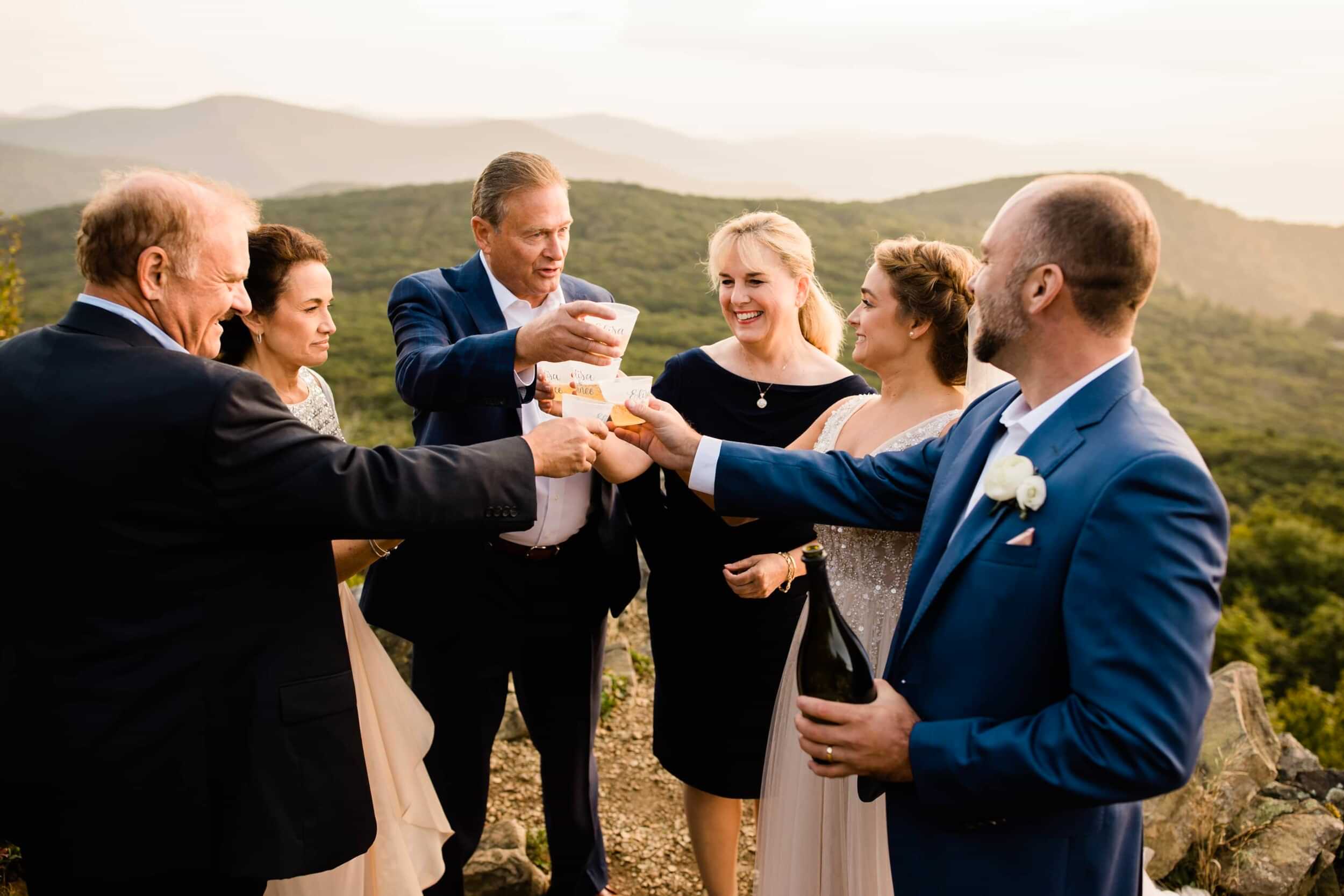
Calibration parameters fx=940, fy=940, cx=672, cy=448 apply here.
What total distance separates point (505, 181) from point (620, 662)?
4.31m

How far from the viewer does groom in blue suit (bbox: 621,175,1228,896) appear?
1766mm

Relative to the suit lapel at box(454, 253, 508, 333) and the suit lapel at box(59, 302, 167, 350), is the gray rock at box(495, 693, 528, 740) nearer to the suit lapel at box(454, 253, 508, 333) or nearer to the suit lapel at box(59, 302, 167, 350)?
the suit lapel at box(454, 253, 508, 333)

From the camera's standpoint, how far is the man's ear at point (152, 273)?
2354mm

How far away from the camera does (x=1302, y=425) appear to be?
40.8 metres

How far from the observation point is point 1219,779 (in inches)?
188

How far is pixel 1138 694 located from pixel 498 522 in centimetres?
168

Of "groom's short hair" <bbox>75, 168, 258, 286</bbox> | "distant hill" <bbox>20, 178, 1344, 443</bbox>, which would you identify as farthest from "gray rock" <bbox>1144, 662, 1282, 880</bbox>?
"distant hill" <bbox>20, 178, 1344, 443</bbox>

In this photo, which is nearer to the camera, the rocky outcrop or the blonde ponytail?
the blonde ponytail

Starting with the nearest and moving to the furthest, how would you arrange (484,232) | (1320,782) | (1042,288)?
(1042,288), (484,232), (1320,782)

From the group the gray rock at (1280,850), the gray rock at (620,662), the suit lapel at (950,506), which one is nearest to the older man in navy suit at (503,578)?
the suit lapel at (950,506)

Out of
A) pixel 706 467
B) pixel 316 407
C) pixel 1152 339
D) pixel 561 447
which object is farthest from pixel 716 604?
pixel 1152 339

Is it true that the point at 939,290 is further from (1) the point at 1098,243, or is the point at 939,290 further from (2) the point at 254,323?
(2) the point at 254,323

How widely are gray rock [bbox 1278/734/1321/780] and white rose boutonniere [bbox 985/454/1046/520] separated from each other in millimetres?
4390

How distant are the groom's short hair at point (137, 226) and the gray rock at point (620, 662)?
4.95 m
